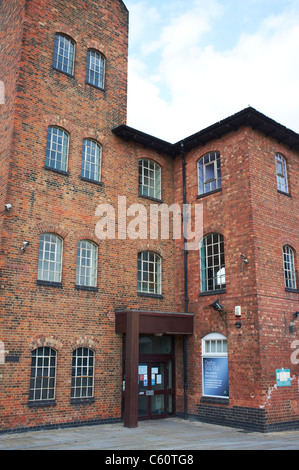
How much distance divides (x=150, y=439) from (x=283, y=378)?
4810mm

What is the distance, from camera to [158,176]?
17.4 metres

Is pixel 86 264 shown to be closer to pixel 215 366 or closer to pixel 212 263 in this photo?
pixel 212 263

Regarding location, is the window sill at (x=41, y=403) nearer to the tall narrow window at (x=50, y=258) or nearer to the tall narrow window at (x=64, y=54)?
the tall narrow window at (x=50, y=258)

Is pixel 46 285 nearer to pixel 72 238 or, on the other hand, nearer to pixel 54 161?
pixel 72 238

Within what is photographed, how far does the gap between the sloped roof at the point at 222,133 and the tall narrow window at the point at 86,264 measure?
14.7 feet

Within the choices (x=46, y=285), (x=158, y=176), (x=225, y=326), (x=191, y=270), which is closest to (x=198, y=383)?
(x=225, y=326)

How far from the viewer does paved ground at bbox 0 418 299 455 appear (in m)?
9.94

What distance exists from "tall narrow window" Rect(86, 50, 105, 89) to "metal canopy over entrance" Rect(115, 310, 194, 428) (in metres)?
8.51

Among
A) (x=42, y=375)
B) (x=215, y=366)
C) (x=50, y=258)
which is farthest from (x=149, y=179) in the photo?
(x=42, y=375)

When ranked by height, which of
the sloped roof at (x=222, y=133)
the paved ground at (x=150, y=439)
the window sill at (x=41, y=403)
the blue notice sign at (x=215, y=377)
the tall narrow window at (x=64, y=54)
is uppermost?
the tall narrow window at (x=64, y=54)

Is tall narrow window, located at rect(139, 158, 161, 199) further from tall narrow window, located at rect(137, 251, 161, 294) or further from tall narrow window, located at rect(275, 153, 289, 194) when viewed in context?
tall narrow window, located at rect(275, 153, 289, 194)

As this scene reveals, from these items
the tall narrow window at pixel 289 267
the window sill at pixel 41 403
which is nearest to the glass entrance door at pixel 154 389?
the window sill at pixel 41 403

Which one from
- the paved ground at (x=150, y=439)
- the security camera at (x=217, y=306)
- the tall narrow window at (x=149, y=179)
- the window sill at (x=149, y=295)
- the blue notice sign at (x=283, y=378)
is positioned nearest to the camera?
the paved ground at (x=150, y=439)

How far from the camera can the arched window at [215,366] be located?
45.8ft
